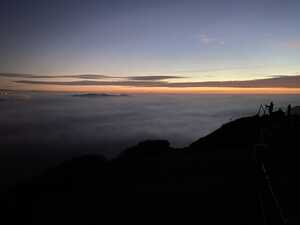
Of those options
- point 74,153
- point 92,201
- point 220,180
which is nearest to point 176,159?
point 220,180

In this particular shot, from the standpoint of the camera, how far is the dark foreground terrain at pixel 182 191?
1088 centimetres

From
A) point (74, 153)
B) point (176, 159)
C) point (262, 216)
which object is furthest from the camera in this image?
point (74, 153)

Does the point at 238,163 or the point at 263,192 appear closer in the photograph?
the point at 263,192

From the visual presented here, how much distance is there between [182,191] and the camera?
13328 millimetres

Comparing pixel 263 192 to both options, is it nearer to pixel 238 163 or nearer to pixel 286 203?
pixel 286 203

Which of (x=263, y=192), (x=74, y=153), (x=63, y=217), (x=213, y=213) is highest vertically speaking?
(x=263, y=192)

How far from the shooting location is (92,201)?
13773 millimetres

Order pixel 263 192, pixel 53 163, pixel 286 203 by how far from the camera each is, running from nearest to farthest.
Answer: pixel 286 203 < pixel 263 192 < pixel 53 163

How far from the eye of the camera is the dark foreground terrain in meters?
10.9

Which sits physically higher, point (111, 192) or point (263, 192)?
point (263, 192)

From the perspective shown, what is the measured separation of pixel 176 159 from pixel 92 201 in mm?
8130

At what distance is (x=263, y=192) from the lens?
1146cm

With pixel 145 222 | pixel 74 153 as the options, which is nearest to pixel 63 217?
pixel 145 222

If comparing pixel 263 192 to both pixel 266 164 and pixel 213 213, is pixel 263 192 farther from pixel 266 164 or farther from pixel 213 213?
pixel 266 164
